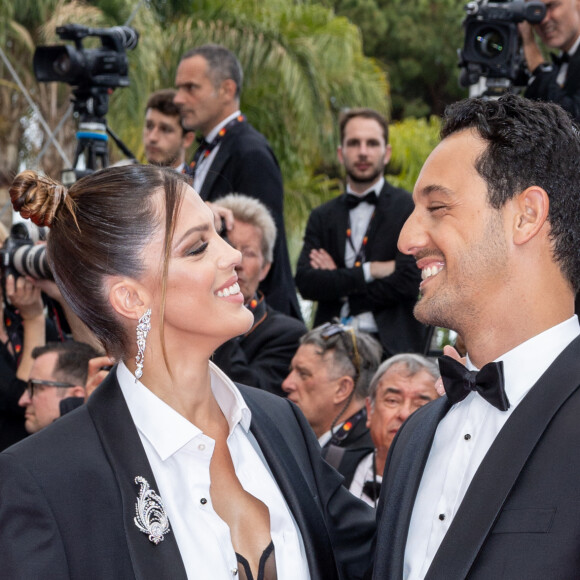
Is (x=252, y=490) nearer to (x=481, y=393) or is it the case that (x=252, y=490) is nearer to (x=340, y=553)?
(x=340, y=553)

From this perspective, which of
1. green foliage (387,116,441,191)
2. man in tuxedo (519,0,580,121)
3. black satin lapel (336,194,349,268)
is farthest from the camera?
green foliage (387,116,441,191)

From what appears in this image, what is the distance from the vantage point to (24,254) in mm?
4219

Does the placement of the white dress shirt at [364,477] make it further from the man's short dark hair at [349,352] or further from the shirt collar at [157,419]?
the shirt collar at [157,419]

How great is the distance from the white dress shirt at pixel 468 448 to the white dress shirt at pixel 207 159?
3.22 m

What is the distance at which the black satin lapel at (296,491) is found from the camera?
89.8 inches

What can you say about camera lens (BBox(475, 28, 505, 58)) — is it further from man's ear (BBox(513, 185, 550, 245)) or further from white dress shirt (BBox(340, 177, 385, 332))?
man's ear (BBox(513, 185, 550, 245))

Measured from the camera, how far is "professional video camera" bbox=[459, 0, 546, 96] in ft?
14.1

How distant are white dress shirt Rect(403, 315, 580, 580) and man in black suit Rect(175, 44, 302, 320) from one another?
295cm

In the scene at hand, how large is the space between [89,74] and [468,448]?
11.0 feet

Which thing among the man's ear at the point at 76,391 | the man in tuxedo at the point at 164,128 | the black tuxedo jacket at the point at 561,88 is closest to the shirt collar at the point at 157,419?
the man's ear at the point at 76,391

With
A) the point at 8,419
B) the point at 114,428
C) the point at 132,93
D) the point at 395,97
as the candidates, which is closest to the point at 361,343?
the point at 8,419

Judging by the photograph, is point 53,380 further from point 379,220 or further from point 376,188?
point 376,188

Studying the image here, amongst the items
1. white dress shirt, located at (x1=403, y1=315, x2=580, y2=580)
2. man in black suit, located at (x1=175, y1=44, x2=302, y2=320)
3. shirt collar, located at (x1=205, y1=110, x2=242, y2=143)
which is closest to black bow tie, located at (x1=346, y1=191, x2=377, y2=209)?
man in black suit, located at (x1=175, y1=44, x2=302, y2=320)

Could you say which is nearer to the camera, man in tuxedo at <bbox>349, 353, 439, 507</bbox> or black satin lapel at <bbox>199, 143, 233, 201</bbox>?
man in tuxedo at <bbox>349, 353, 439, 507</bbox>
